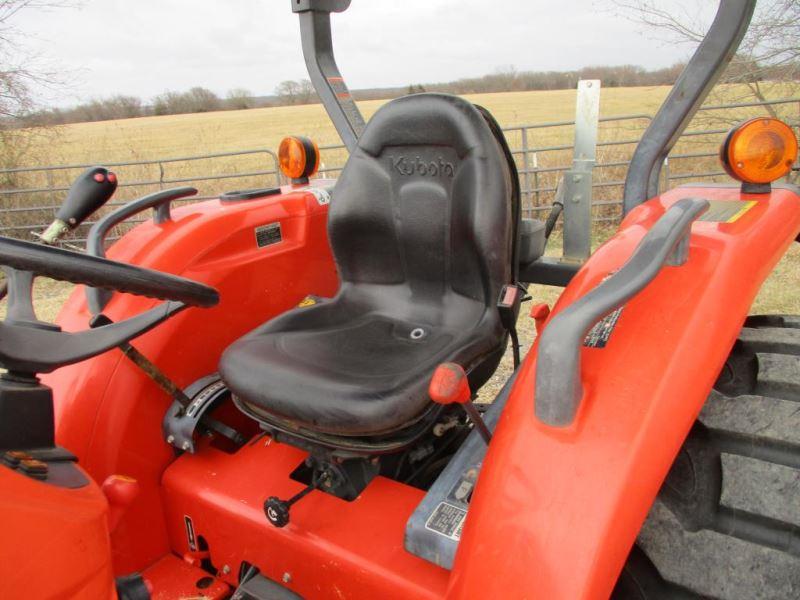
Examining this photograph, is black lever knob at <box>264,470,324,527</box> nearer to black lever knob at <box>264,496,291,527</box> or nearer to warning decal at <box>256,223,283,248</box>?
black lever knob at <box>264,496,291,527</box>

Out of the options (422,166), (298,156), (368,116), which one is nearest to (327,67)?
(298,156)

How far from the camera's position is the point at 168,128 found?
22.0 meters

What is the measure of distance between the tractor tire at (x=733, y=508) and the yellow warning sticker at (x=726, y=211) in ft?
0.86

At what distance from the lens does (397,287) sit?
1785 millimetres

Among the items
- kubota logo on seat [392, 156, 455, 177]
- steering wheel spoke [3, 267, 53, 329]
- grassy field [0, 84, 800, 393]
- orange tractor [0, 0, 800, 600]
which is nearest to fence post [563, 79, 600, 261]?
orange tractor [0, 0, 800, 600]

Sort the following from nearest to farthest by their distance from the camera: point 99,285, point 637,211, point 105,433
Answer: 1. point 99,285
2. point 637,211
3. point 105,433

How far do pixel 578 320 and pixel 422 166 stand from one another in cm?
105

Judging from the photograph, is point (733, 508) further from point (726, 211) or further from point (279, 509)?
point (279, 509)

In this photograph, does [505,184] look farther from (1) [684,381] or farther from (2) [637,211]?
(1) [684,381]

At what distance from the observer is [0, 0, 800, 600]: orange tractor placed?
0.78 meters

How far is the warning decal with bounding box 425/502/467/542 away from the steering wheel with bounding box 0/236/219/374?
54cm

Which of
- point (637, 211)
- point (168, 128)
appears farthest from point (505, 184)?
point (168, 128)

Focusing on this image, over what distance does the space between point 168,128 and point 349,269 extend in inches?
893

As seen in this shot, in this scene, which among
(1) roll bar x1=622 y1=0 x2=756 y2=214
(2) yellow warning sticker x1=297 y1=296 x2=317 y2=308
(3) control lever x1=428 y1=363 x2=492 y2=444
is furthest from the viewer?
(2) yellow warning sticker x1=297 y1=296 x2=317 y2=308
